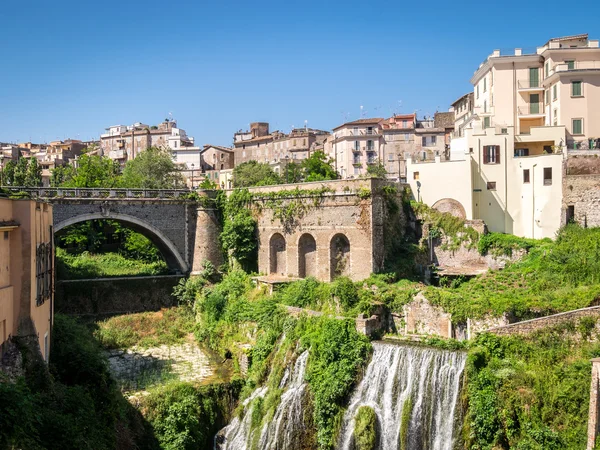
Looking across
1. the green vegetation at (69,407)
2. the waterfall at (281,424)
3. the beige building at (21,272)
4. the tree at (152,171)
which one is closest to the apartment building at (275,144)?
the tree at (152,171)

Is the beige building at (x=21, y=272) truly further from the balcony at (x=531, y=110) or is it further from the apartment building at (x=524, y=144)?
the balcony at (x=531, y=110)

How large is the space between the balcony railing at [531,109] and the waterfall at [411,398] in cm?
1945

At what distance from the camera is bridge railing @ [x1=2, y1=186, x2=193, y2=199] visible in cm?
3338

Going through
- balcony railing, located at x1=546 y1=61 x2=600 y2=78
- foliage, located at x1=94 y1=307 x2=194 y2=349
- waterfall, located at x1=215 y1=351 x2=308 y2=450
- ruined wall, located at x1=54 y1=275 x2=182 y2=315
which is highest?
balcony railing, located at x1=546 y1=61 x2=600 y2=78

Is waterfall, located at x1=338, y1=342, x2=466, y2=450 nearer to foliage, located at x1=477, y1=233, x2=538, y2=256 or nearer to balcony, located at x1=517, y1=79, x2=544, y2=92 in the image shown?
foliage, located at x1=477, y1=233, x2=538, y2=256

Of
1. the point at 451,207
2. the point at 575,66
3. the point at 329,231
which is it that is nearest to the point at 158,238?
the point at 329,231

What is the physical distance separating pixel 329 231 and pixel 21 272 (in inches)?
712

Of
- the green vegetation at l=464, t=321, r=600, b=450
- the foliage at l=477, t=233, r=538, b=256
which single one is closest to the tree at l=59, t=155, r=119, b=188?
the foliage at l=477, t=233, r=538, b=256

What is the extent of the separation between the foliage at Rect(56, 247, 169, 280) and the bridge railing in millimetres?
4552

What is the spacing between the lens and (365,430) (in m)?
21.0

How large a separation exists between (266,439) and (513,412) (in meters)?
8.38

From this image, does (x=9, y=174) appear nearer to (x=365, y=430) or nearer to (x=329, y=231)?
(x=329, y=231)

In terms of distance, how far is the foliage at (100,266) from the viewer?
37406 millimetres

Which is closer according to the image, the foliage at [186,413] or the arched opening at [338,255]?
the foliage at [186,413]
